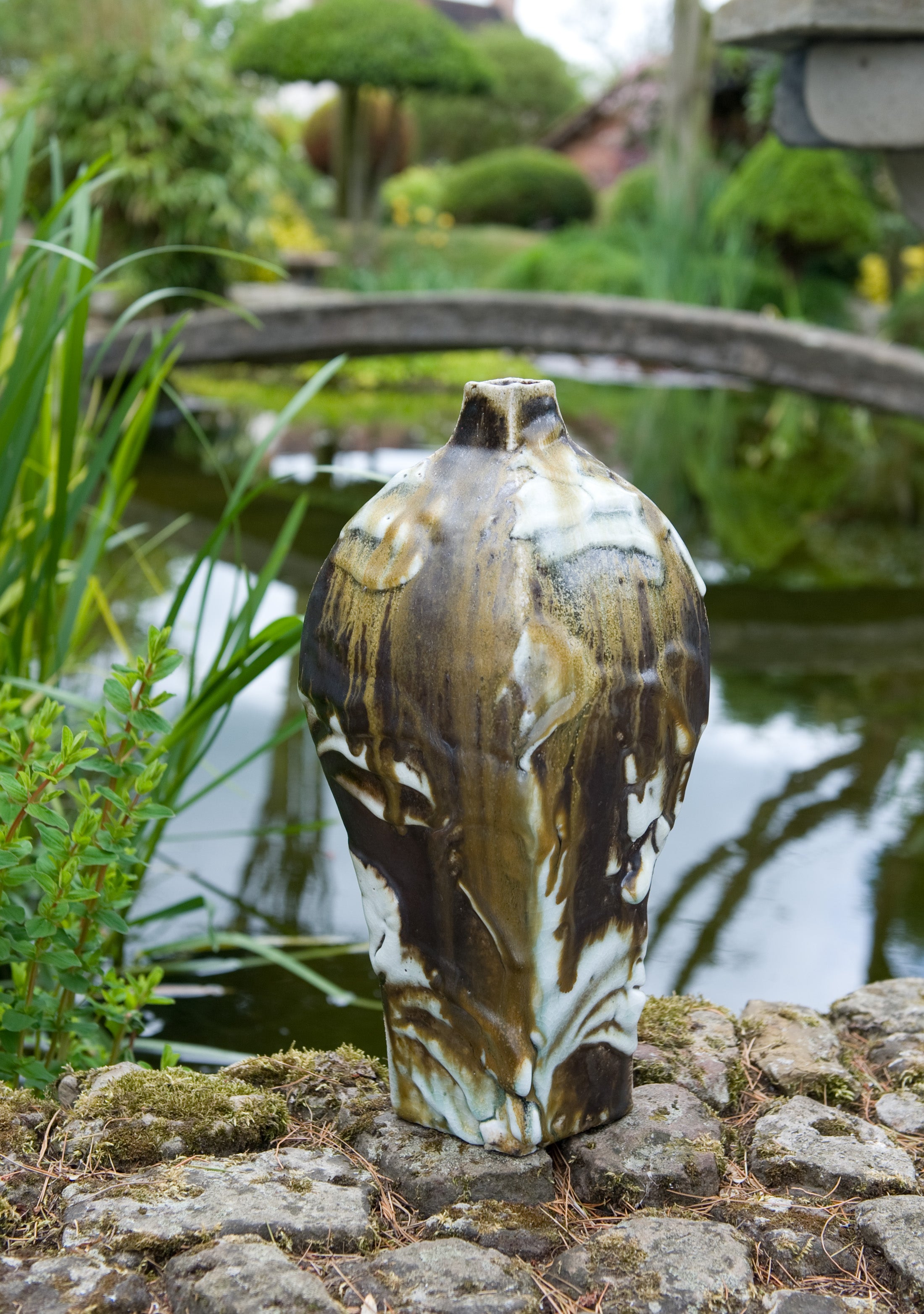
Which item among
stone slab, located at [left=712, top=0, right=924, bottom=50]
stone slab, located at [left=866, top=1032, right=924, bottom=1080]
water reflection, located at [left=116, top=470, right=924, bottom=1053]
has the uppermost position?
stone slab, located at [left=712, top=0, right=924, bottom=50]

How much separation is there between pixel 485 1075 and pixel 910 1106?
558mm

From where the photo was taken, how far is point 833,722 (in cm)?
334

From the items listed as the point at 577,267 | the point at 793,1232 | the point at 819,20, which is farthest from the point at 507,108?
the point at 793,1232

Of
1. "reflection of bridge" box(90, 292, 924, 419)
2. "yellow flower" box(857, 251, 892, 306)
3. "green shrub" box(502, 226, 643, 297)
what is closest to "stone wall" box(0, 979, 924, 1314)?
"reflection of bridge" box(90, 292, 924, 419)

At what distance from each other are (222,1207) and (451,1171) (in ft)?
0.76

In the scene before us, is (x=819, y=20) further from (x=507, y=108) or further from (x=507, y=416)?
(x=507, y=108)

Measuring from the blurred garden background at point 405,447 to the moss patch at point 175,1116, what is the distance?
0.19 meters

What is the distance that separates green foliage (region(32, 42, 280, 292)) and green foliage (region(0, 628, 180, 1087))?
563 centimetres

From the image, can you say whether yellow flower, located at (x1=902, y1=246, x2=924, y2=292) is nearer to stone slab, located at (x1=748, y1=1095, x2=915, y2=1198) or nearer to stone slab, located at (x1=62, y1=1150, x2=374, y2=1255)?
stone slab, located at (x1=748, y1=1095, x2=915, y2=1198)

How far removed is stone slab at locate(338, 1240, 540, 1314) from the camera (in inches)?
40.9

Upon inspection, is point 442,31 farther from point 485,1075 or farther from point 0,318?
point 485,1075

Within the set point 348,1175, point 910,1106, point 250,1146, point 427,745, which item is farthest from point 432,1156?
point 910,1106

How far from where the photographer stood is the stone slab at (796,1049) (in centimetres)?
145

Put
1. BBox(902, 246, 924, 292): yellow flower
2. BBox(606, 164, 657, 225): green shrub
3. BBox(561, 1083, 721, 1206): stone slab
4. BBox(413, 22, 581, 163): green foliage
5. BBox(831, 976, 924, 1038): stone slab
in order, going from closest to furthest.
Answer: BBox(561, 1083, 721, 1206): stone slab < BBox(831, 976, 924, 1038): stone slab < BBox(902, 246, 924, 292): yellow flower < BBox(606, 164, 657, 225): green shrub < BBox(413, 22, 581, 163): green foliage
